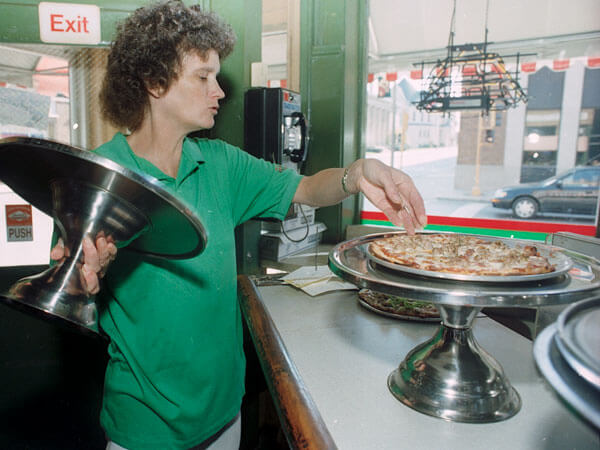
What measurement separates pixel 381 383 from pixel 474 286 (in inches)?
15.8

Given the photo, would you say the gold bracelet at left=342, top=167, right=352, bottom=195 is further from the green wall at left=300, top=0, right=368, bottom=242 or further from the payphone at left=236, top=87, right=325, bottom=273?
the green wall at left=300, top=0, right=368, bottom=242

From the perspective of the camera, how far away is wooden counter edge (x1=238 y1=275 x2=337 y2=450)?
0.96 m

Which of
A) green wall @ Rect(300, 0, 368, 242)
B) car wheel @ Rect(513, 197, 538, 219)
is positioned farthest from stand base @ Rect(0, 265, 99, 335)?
car wheel @ Rect(513, 197, 538, 219)

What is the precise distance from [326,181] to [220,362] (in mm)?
708

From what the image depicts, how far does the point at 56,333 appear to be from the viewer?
8.48 ft

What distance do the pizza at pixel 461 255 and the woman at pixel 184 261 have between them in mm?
109

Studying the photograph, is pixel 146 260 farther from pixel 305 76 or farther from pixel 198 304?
pixel 305 76

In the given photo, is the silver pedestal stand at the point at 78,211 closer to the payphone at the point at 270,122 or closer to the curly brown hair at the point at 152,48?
the curly brown hair at the point at 152,48

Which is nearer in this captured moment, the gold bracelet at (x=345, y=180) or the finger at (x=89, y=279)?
the finger at (x=89, y=279)

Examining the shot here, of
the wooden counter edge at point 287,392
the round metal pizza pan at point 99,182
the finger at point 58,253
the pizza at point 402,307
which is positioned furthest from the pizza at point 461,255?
the finger at point 58,253

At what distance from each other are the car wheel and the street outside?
12 centimetres

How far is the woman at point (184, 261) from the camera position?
135 centimetres

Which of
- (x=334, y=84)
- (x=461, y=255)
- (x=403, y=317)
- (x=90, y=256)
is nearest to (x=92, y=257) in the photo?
(x=90, y=256)

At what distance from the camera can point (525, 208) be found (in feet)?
10.5
